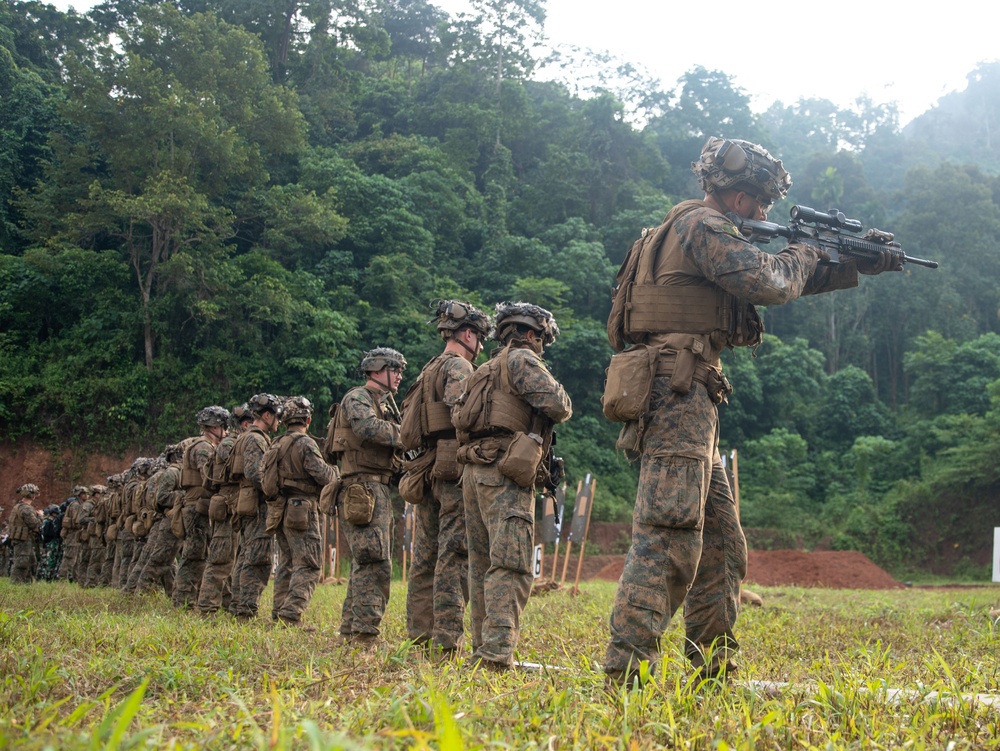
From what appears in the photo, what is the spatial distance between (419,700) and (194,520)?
8570mm

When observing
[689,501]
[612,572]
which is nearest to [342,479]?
[689,501]

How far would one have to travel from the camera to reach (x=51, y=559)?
68.9 ft

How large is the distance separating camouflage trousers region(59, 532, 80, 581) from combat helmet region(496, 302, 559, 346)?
16319 millimetres

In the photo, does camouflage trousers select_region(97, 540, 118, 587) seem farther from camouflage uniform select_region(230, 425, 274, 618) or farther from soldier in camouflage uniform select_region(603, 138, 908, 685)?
soldier in camouflage uniform select_region(603, 138, 908, 685)

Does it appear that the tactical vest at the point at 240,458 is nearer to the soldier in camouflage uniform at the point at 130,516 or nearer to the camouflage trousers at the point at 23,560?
the soldier in camouflage uniform at the point at 130,516

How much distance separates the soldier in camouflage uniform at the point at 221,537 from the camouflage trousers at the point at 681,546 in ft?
20.8

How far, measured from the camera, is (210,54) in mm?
27953

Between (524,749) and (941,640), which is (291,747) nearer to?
(524,749)

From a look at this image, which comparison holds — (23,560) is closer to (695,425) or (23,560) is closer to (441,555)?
(441,555)

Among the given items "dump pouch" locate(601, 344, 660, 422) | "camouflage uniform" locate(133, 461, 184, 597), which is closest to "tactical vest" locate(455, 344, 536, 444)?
"dump pouch" locate(601, 344, 660, 422)

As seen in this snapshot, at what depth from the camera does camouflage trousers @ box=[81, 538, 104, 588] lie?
16.6m

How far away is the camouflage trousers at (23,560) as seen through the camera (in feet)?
61.9

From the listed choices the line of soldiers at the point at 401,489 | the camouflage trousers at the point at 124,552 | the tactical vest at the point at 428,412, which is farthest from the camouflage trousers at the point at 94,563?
the tactical vest at the point at 428,412

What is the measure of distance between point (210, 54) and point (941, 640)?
2700 centimetres
